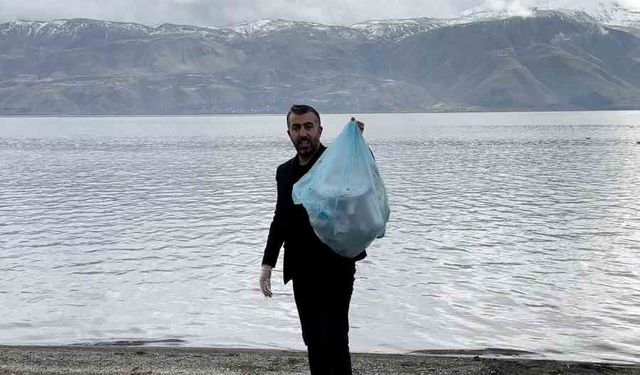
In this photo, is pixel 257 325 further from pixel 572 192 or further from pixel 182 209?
pixel 572 192

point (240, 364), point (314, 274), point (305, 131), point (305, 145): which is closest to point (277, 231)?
point (314, 274)

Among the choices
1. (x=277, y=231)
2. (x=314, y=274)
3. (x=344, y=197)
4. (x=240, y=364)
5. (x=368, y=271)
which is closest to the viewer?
(x=344, y=197)

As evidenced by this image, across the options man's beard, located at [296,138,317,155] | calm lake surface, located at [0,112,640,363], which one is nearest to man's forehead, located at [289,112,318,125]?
man's beard, located at [296,138,317,155]

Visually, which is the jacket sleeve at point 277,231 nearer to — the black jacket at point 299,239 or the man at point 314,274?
the black jacket at point 299,239

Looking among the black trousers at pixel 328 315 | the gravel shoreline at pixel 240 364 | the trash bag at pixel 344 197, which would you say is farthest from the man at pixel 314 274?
the gravel shoreline at pixel 240 364

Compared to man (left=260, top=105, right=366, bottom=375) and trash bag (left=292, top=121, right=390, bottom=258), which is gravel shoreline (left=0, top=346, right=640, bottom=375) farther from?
trash bag (left=292, top=121, right=390, bottom=258)

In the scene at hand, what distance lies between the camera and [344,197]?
262 inches

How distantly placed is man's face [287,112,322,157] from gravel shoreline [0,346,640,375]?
15.1 ft

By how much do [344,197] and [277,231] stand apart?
110 centimetres

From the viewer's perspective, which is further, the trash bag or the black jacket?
the black jacket

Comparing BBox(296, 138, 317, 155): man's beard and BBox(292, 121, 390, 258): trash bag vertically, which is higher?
BBox(296, 138, 317, 155): man's beard

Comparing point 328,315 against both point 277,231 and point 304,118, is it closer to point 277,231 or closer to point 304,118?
point 277,231

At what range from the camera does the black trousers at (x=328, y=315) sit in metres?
7.02

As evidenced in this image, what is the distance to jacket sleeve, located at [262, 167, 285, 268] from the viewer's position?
7.33 m
